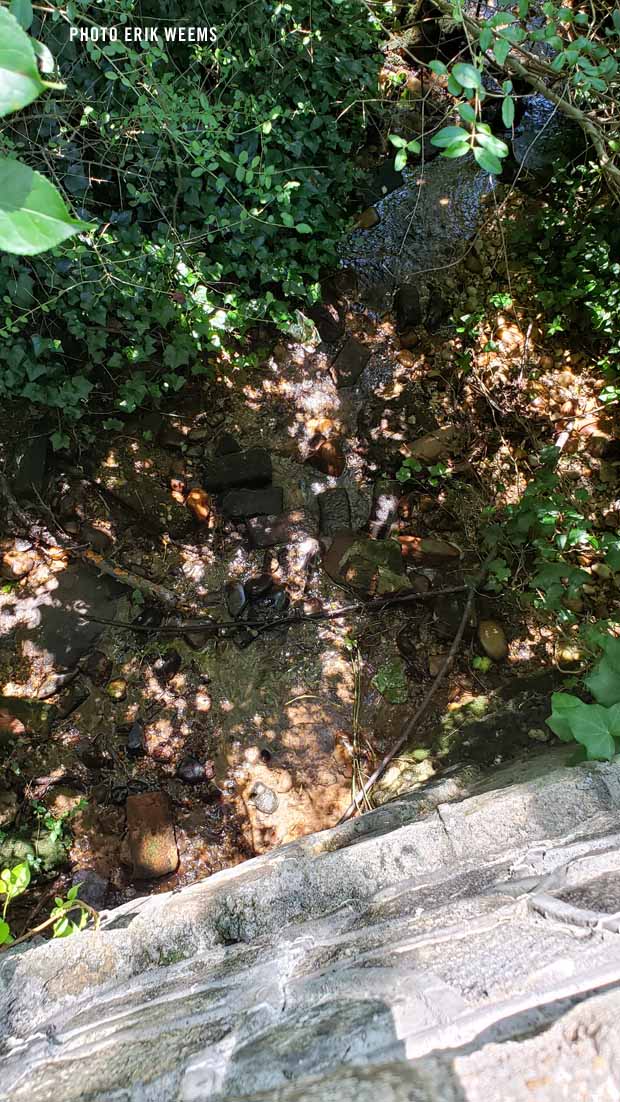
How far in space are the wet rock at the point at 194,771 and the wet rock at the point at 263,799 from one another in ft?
0.68

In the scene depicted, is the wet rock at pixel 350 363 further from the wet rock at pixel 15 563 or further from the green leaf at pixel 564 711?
the green leaf at pixel 564 711

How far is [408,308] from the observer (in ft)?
11.6

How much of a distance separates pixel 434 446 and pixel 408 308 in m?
0.90

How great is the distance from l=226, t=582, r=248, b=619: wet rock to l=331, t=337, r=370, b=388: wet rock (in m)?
1.31

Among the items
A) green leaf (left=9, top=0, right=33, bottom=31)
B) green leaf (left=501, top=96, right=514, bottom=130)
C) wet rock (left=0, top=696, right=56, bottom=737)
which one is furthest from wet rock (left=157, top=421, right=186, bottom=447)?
green leaf (left=9, top=0, right=33, bottom=31)

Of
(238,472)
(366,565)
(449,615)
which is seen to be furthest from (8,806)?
(449,615)

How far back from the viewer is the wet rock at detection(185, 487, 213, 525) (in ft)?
10.2

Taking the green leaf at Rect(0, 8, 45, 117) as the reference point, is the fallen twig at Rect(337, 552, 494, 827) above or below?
below

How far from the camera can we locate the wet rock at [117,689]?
2857 millimetres

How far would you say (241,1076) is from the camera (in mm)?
875

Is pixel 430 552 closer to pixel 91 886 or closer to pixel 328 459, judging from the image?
pixel 328 459

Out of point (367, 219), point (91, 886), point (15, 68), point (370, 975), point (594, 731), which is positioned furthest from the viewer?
point (367, 219)

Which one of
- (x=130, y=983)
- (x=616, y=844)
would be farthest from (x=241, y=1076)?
(x=616, y=844)

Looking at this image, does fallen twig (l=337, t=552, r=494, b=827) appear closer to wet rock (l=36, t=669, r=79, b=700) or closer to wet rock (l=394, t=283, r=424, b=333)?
wet rock (l=36, t=669, r=79, b=700)
